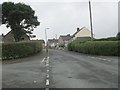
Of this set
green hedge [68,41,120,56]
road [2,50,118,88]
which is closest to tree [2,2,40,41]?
green hedge [68,41,120,56]

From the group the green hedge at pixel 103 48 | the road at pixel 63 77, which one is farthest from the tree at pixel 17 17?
the road at pixel 63 77

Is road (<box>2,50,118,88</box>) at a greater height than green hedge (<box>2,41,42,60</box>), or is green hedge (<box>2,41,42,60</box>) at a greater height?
green hedge (<box>2,41,42,60</box>)

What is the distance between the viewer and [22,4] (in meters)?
70.4

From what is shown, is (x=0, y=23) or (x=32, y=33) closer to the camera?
(x=0, y=23)

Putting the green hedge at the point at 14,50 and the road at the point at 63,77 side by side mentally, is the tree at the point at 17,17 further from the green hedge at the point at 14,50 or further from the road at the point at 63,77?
the road at the point at 63,77

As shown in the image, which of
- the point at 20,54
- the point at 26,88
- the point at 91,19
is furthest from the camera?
the point at 91,19

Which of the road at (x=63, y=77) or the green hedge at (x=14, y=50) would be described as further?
the green hedge at (x=14, y=50)

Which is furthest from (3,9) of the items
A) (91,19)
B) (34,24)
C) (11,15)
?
(91,19)

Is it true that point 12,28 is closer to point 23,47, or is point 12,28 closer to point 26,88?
point 23,47

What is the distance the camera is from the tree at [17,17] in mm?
66688

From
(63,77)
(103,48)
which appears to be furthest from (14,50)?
(63,77)

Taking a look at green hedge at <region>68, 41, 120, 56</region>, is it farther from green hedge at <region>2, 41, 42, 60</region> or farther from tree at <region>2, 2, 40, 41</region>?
tree at <region>2, 2, 40, 41</region>

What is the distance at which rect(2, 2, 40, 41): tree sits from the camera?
66688 millimetres

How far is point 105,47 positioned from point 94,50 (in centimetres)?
303
